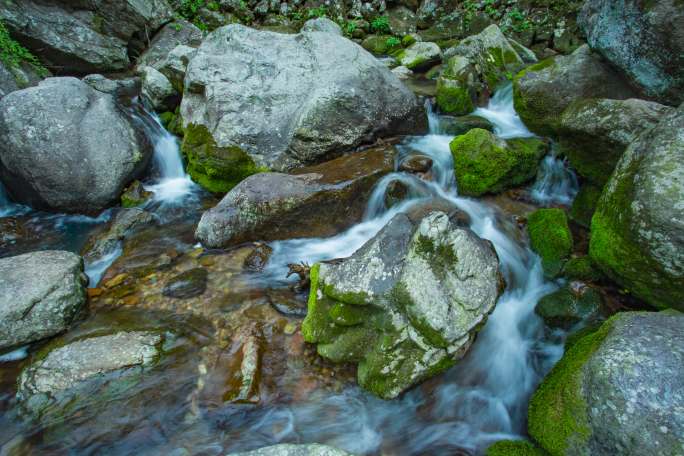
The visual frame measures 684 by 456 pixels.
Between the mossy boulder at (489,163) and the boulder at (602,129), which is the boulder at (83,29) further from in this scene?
the boulder at (602,129)

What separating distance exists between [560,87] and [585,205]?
2562 millimetres

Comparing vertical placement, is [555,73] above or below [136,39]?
below

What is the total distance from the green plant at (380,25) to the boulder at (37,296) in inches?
625

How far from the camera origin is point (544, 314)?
430cm

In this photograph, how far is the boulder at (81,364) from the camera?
374cm

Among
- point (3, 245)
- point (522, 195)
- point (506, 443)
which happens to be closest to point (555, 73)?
point (522, 195)

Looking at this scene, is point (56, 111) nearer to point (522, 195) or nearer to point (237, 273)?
point (237, 273)

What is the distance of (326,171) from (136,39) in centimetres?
1043

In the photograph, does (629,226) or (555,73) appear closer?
(629,226)

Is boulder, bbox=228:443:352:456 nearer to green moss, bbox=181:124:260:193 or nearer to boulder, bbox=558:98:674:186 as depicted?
boulder, bbox=558:98:674:186

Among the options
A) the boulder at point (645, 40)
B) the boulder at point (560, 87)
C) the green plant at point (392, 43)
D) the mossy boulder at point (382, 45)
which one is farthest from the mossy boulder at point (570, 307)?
the green plant at point (392, 43)

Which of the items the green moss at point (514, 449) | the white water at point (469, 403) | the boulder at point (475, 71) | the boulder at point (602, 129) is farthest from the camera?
the boulder at point (475, 71)

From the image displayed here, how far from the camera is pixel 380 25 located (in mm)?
16891

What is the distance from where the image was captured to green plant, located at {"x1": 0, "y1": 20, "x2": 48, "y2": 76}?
8555mm
